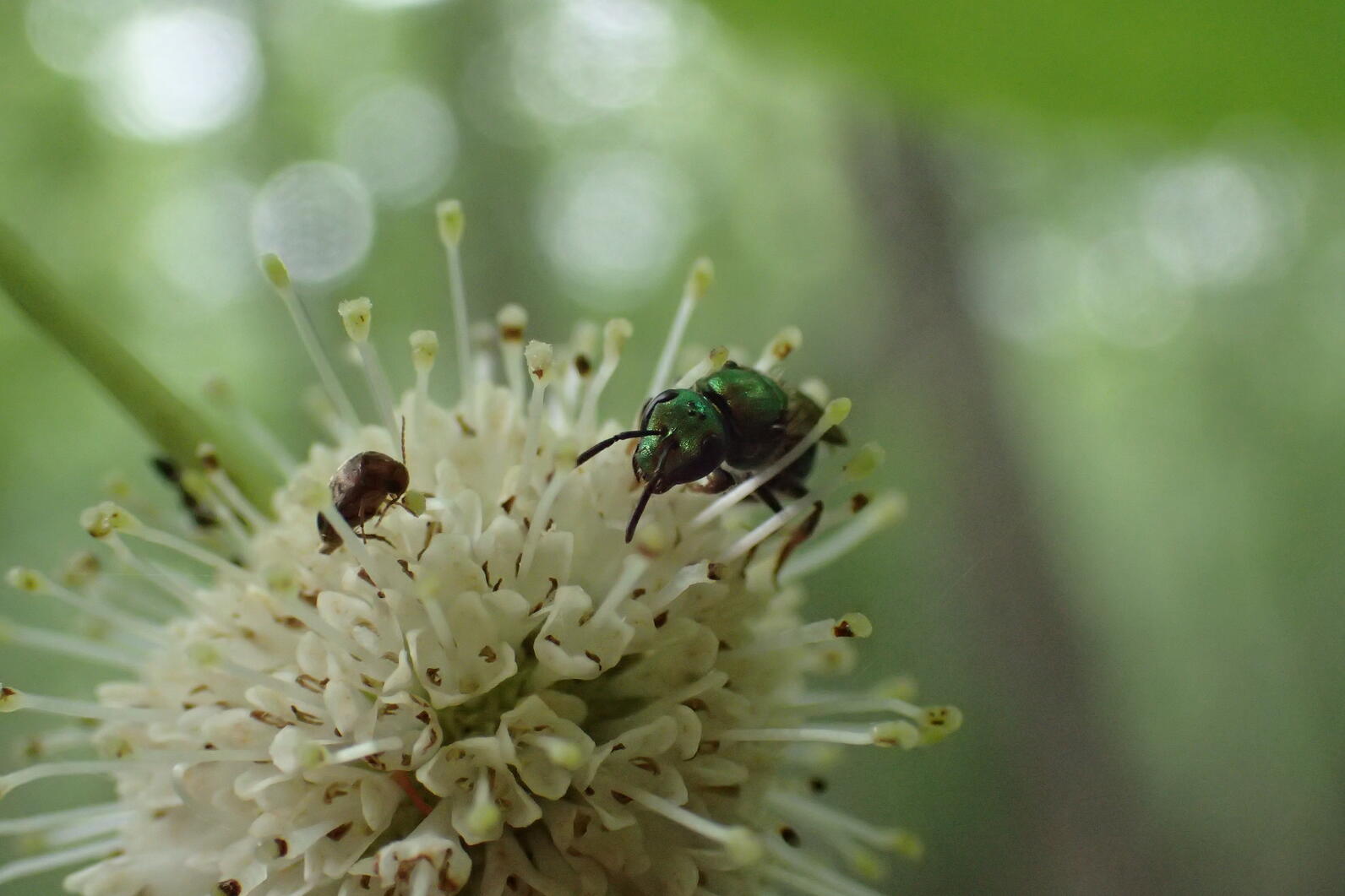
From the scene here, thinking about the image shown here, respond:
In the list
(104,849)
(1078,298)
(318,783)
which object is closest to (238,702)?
(318,783)

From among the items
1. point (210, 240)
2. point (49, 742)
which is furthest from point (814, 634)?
point (210, 240)

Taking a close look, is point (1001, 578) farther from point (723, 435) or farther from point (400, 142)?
point (723, 435)

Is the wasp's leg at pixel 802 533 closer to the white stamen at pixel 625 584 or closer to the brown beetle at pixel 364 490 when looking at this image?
the white stamen at pixel 625 584

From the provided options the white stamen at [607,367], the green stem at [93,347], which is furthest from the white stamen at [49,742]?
the white stamen at [607,367]

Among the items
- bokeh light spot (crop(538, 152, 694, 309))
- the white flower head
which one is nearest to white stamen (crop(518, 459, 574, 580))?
the white flower head

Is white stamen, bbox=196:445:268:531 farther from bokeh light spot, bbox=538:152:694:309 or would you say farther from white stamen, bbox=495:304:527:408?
bokeh light spot, bbox=538:152:694:309
